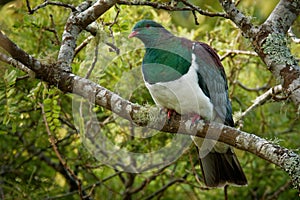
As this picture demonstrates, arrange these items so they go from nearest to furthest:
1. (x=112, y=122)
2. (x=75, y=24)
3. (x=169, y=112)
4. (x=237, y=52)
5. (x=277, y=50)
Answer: (x=277, y=50), (x=75, y=24), (x=169, y=112), (x=237, y=52), (x=112, y=122)

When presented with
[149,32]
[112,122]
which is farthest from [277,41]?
[112,122]

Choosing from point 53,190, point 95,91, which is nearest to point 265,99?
point 95,91

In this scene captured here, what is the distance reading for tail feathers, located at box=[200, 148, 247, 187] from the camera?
385cm

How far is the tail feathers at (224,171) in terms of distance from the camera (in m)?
3.85

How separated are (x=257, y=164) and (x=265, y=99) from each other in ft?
3.86

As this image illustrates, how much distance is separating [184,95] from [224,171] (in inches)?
28.3

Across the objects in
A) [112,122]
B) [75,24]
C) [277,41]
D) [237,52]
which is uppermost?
[277,41]

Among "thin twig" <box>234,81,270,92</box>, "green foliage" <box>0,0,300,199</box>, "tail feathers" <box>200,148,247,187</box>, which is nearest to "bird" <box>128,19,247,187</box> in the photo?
"tail feathers" <box>200,148,247,187</box>

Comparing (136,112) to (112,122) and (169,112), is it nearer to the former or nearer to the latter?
(169,112)

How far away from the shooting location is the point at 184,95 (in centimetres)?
348

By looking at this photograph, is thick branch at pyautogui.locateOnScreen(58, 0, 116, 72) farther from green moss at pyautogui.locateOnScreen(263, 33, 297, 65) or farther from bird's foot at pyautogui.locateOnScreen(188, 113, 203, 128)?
green moss at pyautogui.locateOnScreen(263, 33, 297, 65)

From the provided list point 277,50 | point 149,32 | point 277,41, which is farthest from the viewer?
point 149,32

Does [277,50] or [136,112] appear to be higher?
[277,50]

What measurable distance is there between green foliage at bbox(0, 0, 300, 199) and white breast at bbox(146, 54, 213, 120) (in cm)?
53
